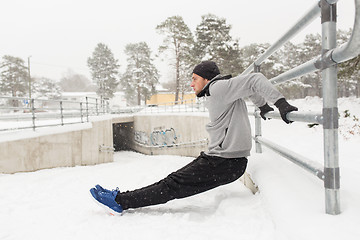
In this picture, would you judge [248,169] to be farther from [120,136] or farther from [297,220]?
[120,136]

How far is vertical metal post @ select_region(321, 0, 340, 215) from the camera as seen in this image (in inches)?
52.2

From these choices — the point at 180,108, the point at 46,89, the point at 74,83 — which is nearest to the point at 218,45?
the point at 180,108

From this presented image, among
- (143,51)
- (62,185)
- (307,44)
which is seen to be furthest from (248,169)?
(143,51)

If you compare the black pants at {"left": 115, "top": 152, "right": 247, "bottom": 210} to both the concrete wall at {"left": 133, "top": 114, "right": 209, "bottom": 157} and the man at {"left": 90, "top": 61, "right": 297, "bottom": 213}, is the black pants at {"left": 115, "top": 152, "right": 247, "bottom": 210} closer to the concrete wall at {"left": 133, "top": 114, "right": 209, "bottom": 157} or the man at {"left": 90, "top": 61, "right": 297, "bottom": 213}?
the man at {"left": 90, "top": 61, "right": 297, "bottom": 213}

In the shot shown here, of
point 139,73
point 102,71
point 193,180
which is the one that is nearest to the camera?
point 193,180

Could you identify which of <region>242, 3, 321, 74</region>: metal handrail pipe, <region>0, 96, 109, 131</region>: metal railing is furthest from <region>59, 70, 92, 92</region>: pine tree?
<region>242, 3, 321, 74</region>: metal handrail pipe

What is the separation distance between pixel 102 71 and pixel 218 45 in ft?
74.7

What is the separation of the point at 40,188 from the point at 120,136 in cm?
2294

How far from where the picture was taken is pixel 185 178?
7.26 feet

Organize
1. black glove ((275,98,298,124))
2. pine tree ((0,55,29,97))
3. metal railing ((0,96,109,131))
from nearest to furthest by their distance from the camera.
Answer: black glove ((275,98,298,124)), metal railing ((0,96,109,131)), pine tree ((0,55,29,97))

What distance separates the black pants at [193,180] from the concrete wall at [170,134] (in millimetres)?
9527

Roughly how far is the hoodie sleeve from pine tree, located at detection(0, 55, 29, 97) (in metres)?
39.9

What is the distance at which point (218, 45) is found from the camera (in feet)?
80.5

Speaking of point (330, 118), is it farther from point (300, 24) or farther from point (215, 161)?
point (215, 161)
